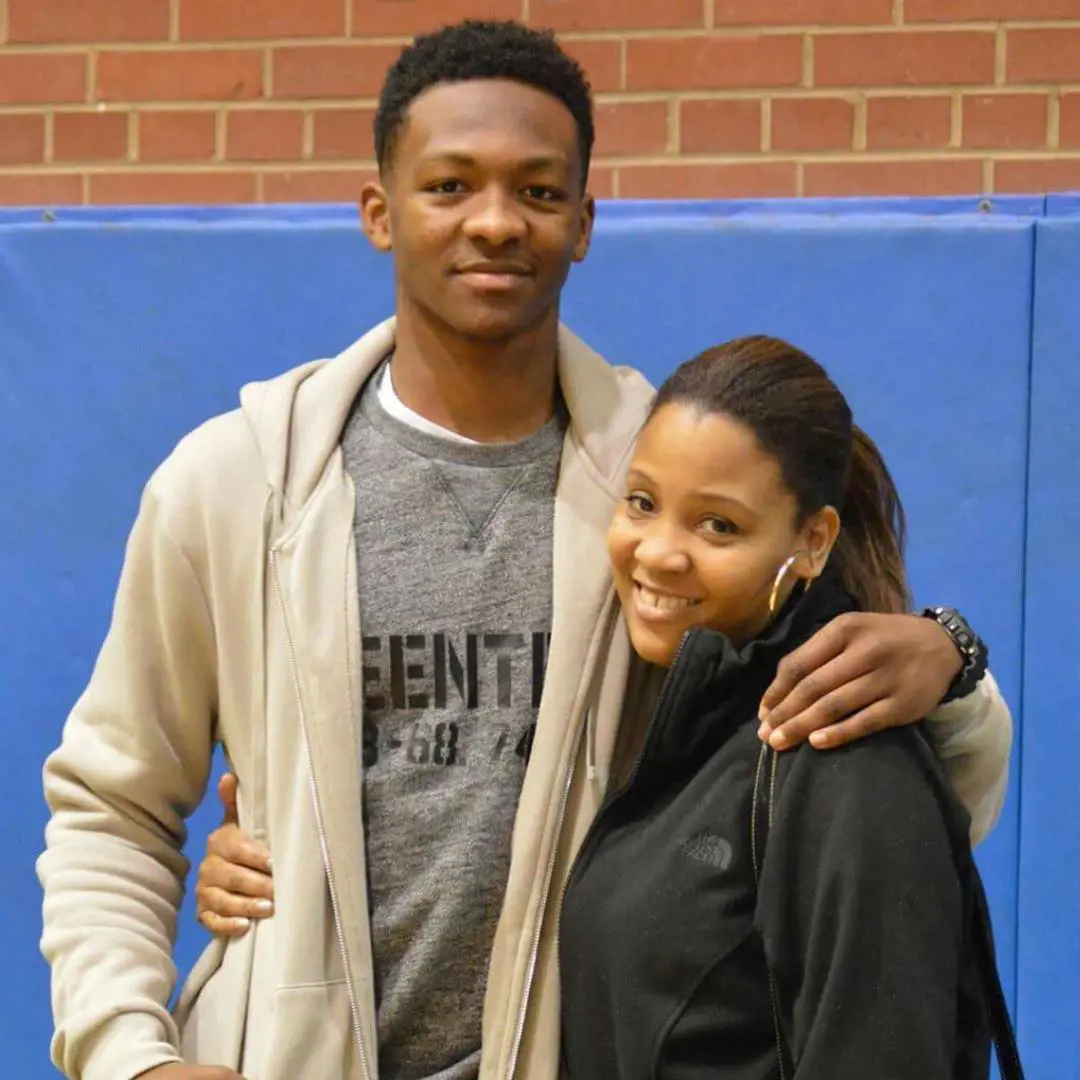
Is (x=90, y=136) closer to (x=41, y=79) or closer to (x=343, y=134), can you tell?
(x=41, y=79)

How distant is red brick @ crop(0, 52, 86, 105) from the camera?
11.0ft

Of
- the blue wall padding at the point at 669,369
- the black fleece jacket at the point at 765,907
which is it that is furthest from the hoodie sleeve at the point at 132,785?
the blue wall padding at the point at 669,369

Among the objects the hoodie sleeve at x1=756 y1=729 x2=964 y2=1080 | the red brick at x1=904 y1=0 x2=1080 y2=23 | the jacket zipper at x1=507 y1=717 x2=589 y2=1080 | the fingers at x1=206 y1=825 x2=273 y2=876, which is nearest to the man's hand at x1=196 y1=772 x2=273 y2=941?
the fingers at x1=206 y1=825 x2=273 y2=876

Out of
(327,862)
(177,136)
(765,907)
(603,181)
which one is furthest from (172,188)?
(765,907)

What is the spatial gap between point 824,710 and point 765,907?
19 cm

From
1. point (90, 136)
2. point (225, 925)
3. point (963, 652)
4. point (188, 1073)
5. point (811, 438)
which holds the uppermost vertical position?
point (90, 136)

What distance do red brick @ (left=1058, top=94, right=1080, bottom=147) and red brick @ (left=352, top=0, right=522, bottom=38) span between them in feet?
3.44

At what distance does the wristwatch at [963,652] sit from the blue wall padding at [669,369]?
1.11 meters

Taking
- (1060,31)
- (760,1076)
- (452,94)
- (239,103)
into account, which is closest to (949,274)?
(1060,31)

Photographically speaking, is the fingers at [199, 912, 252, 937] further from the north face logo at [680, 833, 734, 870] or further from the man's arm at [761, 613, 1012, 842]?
the man's arm at [761, 613, 1012, 842]

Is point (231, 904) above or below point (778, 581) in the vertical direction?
below

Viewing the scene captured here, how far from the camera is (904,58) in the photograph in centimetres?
314

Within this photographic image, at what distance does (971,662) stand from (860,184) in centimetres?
159

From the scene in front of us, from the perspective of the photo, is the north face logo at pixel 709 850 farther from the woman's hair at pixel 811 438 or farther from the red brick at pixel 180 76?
the red brick at pixel 180 76
